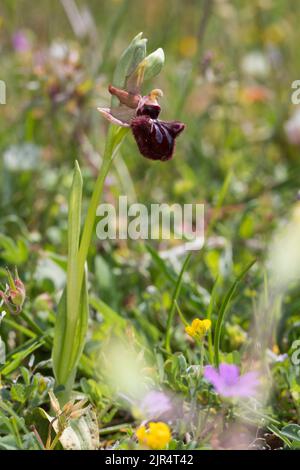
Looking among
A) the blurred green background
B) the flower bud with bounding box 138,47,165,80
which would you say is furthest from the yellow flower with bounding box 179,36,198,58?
the flower bud with bounding box 138,47,165,80

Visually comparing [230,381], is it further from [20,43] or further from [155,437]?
[20,43]

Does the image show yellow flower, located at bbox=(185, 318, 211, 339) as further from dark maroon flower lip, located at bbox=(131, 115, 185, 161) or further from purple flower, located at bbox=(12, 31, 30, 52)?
purple flower, located at bbox=(12, 31, 30, 52)

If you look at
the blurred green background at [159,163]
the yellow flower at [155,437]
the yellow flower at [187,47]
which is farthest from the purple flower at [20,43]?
the yellow flower at [155,437]

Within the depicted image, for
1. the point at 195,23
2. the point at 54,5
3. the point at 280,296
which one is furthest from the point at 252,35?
the point at 280,296

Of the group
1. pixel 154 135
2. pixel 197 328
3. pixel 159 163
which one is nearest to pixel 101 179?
pixel 154 135

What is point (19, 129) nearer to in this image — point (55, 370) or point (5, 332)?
point (5, 332)
